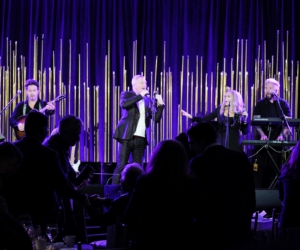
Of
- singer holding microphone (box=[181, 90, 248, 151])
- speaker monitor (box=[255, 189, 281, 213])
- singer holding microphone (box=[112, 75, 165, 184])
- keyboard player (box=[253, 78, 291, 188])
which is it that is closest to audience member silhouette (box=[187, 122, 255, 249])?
speaker monitor (box=[255, 189, 281, 213])

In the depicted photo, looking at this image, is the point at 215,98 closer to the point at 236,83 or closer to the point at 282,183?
the point at 236,83

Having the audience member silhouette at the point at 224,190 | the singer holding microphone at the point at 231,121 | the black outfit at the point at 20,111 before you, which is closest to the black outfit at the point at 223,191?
the audience member silhouette at the point at 224,190

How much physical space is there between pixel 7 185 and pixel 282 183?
1.72m

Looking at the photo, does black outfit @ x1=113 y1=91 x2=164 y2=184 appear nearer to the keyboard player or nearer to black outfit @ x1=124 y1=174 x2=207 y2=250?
the keyboard player

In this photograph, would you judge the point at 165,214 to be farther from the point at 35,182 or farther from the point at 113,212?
the point at 35,182

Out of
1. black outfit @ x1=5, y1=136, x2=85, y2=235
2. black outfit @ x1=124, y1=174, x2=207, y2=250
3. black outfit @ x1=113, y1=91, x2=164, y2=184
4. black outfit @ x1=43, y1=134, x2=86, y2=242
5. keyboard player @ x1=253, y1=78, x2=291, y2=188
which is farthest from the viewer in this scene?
keyboard player @ x1=253, y1=78, x2=291, y2=188

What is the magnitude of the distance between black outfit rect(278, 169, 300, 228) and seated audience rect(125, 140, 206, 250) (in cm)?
78

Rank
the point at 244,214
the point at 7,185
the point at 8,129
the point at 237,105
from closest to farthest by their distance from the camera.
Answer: the point at 244,214 → the point at 7,185 → the point at 237,105 → the point at 8,129

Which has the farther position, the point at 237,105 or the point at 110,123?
the point at 110,123

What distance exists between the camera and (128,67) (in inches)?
372

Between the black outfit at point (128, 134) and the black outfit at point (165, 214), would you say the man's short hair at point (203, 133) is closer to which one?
the black outfit at point (165, 214)

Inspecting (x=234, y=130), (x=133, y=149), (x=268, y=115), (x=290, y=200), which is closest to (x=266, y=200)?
(x=234, y=130)

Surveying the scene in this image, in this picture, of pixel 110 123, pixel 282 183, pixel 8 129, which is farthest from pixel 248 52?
pixel 282 183

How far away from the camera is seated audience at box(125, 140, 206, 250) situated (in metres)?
2.72
